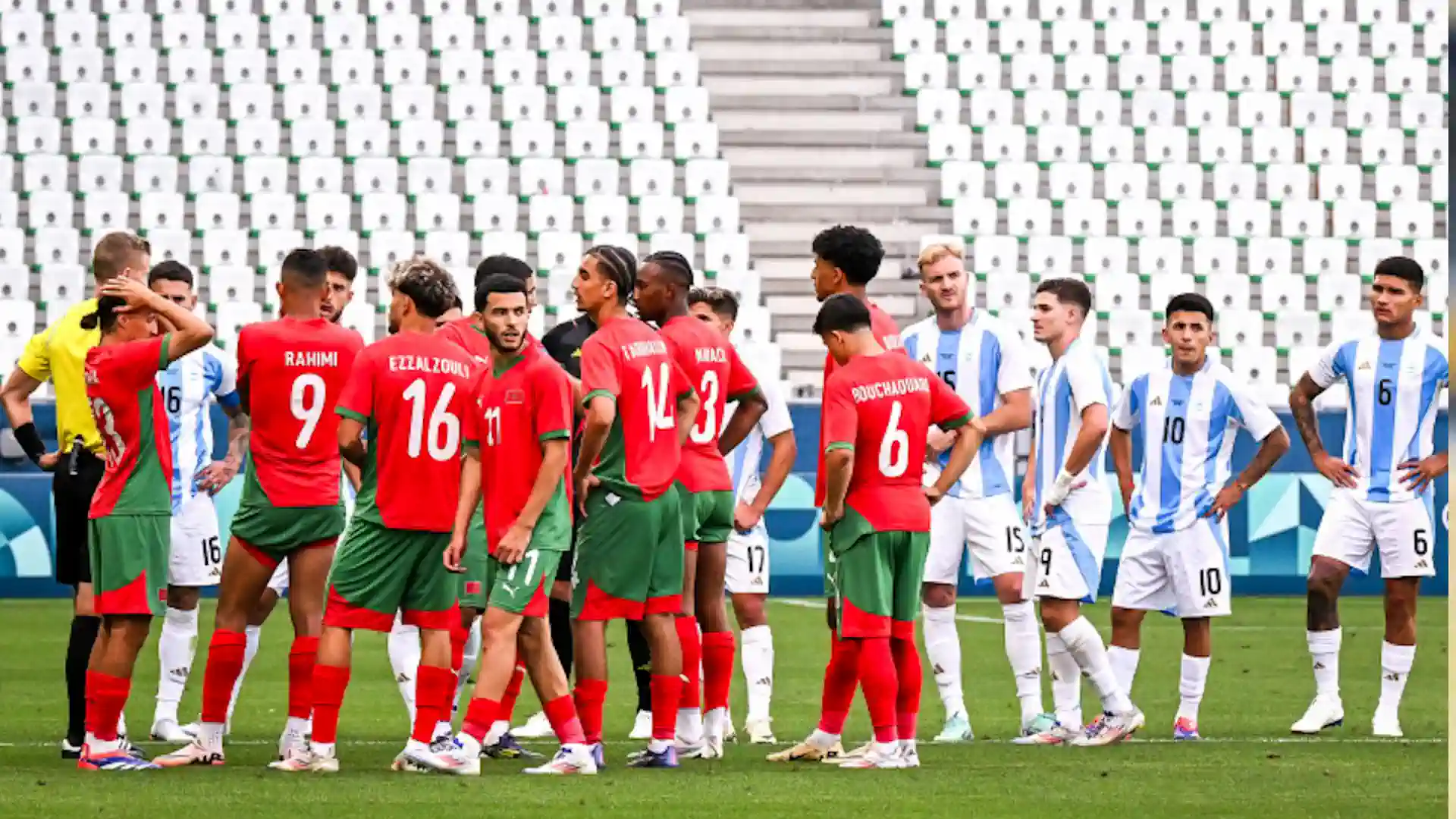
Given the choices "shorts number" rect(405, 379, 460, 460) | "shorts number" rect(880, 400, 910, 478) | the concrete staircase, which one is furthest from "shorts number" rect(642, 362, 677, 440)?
the concrete staircase

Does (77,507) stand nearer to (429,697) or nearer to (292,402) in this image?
(292,402)

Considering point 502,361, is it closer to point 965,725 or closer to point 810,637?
point 965,725

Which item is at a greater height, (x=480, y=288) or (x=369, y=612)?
(x=480, y=288)

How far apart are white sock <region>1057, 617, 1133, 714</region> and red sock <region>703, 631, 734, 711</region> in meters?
1.52

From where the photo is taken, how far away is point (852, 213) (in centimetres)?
2377

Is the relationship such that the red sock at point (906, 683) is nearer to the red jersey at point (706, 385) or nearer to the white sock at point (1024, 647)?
the red jersey at point (706, 385)

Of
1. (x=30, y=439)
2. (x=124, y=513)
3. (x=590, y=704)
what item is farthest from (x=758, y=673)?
(x=30, y=439)

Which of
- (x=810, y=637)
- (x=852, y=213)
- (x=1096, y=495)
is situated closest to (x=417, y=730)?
(x=1096, y=495)

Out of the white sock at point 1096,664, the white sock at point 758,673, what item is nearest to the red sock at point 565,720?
the white sock at point 758,673

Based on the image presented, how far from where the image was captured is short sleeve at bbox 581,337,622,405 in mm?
7656

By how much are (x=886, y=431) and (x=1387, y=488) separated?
10.4 feet

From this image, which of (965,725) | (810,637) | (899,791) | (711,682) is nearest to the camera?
(899,791)

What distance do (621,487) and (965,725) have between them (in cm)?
244

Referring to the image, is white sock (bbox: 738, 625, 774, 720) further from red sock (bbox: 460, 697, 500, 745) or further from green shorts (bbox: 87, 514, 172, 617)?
green shorts (bbox: 87, 514, 172, 617)
